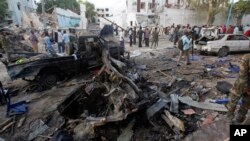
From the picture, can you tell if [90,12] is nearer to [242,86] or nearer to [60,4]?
[60,4]

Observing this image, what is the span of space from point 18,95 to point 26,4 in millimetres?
43572

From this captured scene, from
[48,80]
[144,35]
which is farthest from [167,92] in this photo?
[144,35]

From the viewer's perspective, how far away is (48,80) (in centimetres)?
841

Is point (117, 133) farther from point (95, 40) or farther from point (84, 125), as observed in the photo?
point (95, 40)

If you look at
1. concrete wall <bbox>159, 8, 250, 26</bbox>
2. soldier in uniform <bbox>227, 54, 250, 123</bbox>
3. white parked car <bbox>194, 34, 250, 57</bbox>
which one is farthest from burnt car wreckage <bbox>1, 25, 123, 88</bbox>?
concrete wall <bbox>159, 8, 250, 26</bbox>

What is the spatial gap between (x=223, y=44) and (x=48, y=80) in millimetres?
11282

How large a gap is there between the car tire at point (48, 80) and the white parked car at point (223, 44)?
990cm

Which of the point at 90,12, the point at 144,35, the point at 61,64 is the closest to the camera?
the point at 61,64

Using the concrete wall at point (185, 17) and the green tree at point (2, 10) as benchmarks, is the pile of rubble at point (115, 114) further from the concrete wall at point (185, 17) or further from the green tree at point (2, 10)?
the concrete wall at point (185, 17)

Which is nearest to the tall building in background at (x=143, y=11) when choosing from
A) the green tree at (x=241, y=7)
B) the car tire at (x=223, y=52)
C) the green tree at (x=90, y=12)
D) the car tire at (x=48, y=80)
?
the green tree at (x=241, y=7)

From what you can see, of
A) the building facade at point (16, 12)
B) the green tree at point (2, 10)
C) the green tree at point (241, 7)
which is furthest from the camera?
the building facade at point (16, 12)

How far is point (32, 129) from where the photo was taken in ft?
17.7

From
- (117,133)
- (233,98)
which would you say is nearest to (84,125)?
(117,133)

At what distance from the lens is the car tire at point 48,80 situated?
324 inches
